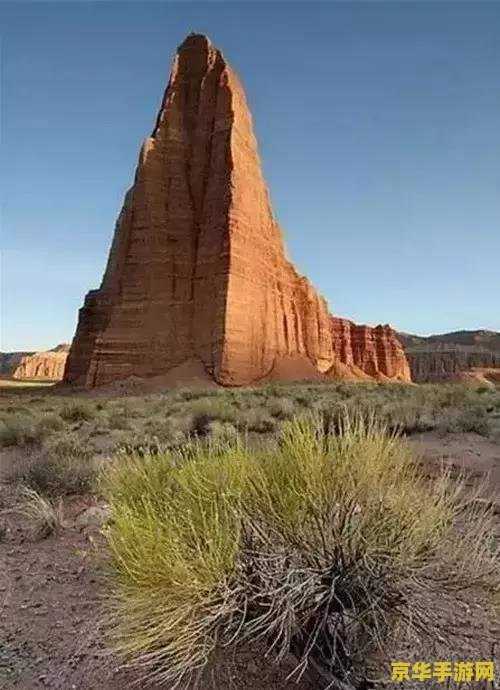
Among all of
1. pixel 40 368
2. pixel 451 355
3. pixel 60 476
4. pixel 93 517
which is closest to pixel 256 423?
pixel 60 476

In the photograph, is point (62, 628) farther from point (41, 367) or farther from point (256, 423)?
point (41, 367)

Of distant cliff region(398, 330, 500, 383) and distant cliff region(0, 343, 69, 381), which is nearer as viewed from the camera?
distant cliff region(398, 330, 500, 383)

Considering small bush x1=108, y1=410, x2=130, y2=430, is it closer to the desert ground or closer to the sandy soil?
Answer: the desert ground

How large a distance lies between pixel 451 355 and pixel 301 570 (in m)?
98.8

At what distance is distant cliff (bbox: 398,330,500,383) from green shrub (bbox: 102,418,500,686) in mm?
81783

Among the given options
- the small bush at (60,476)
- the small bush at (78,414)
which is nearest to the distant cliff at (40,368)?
the small bush at (78,414)

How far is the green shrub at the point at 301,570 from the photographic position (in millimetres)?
2633

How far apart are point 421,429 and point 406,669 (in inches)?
366

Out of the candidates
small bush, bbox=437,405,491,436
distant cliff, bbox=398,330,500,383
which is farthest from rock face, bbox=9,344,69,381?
small bush, bbox=437,405,491,436

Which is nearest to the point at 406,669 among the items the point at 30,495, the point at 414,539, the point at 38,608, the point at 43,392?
the point at 414,539

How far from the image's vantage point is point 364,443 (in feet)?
10.7

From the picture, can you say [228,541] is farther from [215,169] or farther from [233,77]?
[233,77]

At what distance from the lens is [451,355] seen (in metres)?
96.1

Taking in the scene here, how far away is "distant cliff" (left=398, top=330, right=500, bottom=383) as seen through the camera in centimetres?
9100
